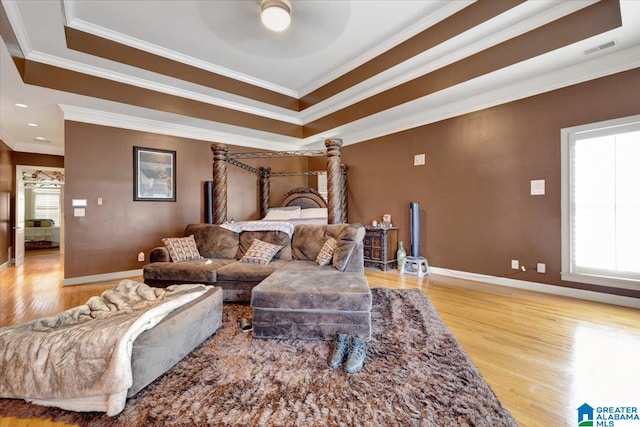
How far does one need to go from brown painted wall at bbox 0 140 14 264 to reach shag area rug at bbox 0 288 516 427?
6.12 metres

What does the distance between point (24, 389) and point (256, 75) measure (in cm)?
461

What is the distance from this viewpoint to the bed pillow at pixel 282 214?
202 inches

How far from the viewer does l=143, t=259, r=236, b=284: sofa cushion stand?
9.67 ft

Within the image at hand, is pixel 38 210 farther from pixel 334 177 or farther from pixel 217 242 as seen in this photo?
pixel 334 177

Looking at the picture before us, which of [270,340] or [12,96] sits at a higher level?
[12,96]

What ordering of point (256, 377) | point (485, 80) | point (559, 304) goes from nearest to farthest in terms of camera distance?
point (256, 377), point (559, 304), point (485, 80)

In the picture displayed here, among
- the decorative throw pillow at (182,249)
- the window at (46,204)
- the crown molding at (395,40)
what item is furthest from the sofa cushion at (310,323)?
the window at (46,204)

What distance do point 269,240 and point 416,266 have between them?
8.01ft

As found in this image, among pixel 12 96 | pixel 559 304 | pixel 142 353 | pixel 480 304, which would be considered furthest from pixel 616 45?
pixel 12 96

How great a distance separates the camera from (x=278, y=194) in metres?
6.28

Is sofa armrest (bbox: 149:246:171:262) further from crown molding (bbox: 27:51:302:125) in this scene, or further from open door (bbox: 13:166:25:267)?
open door (bbox: 13:166:25:267)

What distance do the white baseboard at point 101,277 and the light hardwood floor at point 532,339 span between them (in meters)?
0.20

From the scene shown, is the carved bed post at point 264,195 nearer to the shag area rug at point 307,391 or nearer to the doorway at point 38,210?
the shag area rug at point 307,391

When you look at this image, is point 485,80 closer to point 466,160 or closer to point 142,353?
point 466,160
